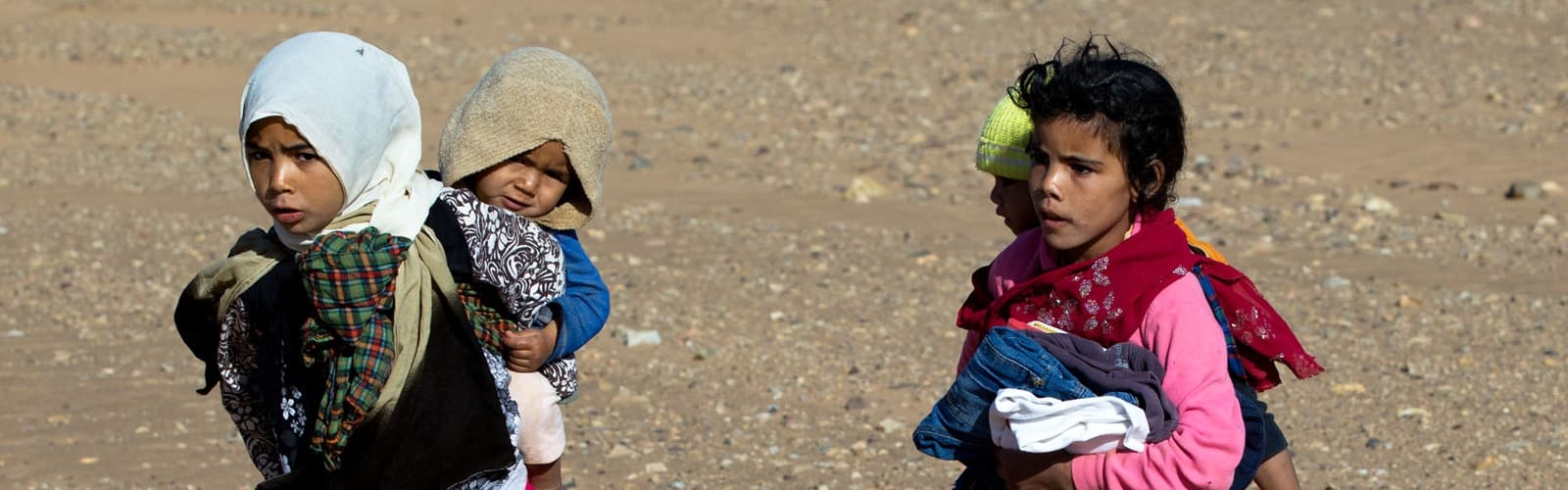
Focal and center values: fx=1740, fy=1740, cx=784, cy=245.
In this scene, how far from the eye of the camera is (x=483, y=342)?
328 cm

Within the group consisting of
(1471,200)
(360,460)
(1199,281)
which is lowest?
(1471,200)

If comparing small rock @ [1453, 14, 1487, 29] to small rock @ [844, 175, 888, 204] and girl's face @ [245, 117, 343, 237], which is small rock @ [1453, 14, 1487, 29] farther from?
girl's face @ [245, 117, 343, 237]

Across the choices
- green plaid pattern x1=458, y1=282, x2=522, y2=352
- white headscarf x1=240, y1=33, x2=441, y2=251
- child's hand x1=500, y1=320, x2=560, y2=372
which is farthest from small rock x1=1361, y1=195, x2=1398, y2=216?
white headscarf x1=240, y1=33, x2=441, y2=251

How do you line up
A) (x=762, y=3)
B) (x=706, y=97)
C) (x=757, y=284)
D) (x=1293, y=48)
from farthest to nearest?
(x=762, y=3) → (x=1293, y=48) → (x=706, y=97) → (x=757, y=284)

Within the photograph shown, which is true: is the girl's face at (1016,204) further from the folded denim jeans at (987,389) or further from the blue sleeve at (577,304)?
the blue sleeve at (577,304)

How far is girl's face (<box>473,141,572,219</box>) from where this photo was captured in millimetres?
3504

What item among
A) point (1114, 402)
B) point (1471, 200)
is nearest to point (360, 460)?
point (1114, 402)

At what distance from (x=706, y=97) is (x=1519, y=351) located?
7.42 meters

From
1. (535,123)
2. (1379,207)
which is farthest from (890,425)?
(1379,207)

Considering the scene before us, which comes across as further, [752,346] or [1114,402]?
[752,346]

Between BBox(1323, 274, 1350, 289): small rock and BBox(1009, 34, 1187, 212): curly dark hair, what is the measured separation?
5.62 meters

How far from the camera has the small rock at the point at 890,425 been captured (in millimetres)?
6316

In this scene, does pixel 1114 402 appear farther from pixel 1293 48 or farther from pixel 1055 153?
pixel 1293 48

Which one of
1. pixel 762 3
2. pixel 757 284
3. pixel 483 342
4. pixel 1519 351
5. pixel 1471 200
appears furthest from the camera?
pixel 762 3
